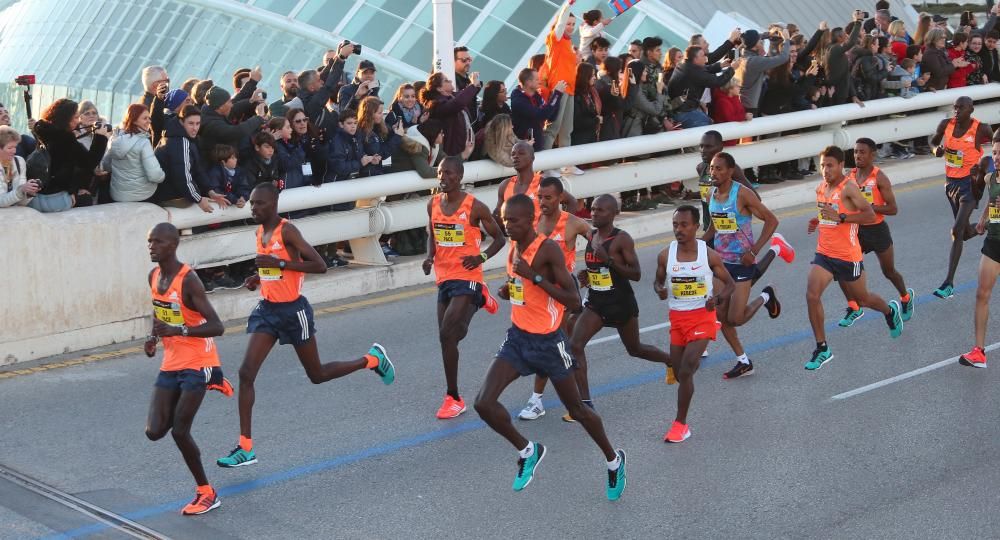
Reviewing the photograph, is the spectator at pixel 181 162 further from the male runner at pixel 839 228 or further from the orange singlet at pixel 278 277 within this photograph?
the male runner at pixel 839 228

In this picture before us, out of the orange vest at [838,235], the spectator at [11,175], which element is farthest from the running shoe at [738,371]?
the spectator at [11,175]

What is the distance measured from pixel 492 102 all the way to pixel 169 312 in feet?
23.8

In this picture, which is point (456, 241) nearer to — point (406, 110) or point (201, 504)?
point (201, 504)

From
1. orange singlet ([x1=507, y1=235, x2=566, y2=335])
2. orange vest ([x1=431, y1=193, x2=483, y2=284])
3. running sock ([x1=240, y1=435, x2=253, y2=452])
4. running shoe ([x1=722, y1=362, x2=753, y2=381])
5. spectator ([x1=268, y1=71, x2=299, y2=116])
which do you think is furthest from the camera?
spectator ([x1=268, y1=71, x2=299, y2=116])

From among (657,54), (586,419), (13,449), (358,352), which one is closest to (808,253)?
(657,54)

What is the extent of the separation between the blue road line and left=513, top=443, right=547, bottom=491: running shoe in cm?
113

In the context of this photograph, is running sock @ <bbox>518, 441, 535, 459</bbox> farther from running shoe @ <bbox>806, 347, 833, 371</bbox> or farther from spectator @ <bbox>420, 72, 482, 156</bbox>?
spectator @ <bbox>420, 72, 482, 156</bbox>

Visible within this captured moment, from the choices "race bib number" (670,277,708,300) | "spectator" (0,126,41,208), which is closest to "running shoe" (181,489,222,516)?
"race bib number" (670,277,708,300)

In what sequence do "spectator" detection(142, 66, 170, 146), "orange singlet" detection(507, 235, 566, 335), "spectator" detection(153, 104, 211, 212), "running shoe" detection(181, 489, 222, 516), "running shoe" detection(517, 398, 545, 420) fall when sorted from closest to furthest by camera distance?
"running shoe" detection(181, 489, 222, 516) < "orange singlet" detection(507, 235, 566, 335) < "running shoe" detection(517, 398, 545, 420) < "spectator" detection(153, 104, 211, 212) < "spectator" detection(142, 66, 170, 146)

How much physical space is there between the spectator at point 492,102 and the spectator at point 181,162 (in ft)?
11.9

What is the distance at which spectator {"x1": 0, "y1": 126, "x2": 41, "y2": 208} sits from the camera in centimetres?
1048

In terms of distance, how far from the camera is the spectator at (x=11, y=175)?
10.5 meters

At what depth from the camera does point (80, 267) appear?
10.9 m

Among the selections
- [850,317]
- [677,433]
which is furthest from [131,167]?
[850,317]
